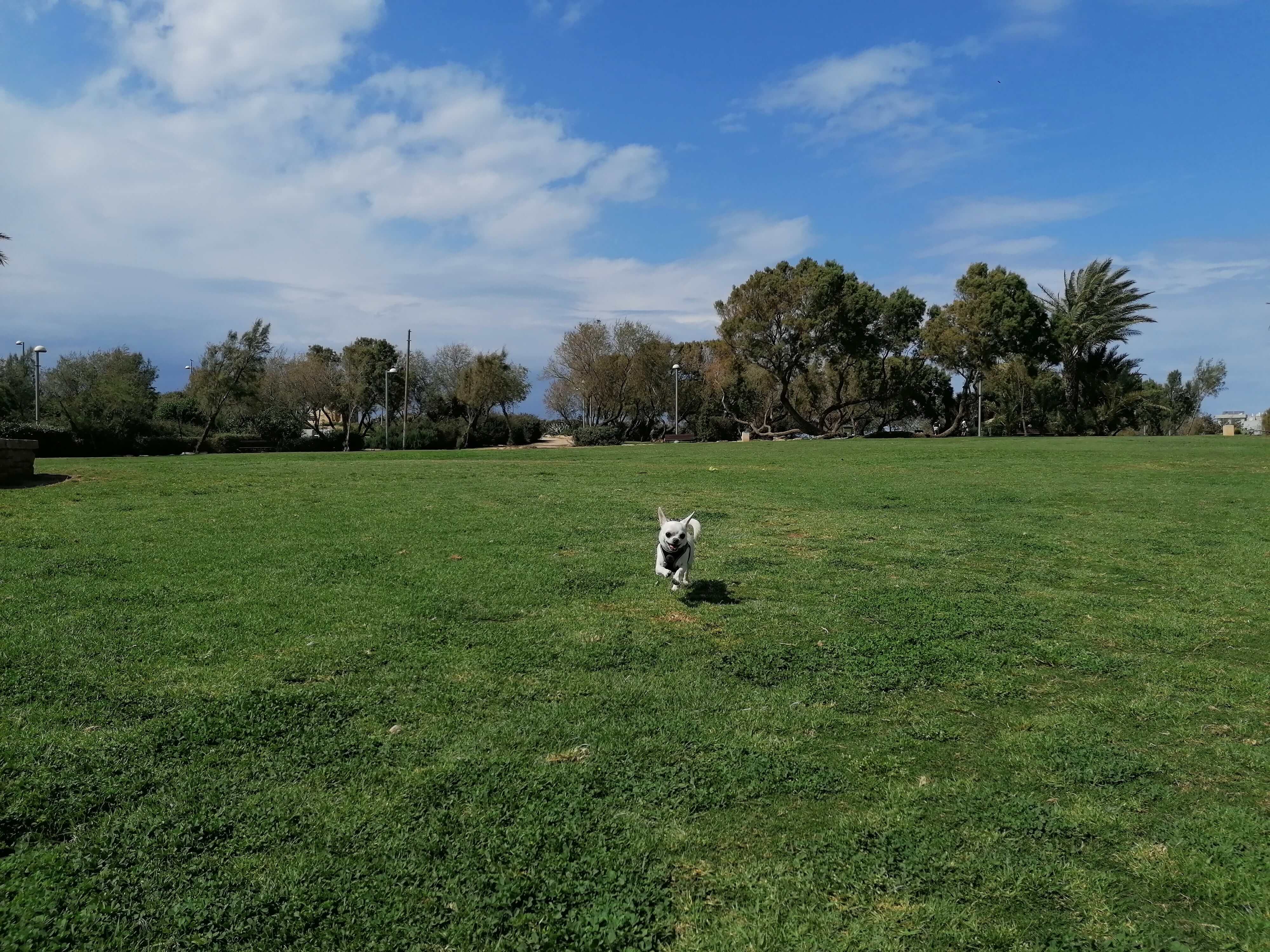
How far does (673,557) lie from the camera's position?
6816mm

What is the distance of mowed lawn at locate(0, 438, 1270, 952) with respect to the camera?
290 centimetres

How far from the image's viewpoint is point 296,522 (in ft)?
32.6

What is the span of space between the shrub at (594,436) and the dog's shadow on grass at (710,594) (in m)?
41.9

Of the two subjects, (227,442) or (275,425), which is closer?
(227,442)

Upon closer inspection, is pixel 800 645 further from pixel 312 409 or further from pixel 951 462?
pixel 312 409

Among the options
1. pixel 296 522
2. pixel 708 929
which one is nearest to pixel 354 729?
pixel 708 929

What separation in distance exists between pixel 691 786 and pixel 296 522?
25.0 feet

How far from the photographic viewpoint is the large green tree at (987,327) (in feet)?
150

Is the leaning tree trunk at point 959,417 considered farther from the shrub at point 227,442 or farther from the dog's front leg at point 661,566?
the dog's front leg at point 661,566

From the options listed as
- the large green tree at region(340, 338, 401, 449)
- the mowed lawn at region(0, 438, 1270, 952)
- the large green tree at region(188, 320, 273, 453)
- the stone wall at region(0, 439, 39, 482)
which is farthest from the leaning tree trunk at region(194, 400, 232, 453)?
the mowed lawn at region(0, 438, 1270, 952)

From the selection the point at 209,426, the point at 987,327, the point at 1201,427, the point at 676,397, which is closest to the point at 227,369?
the point at 209,426

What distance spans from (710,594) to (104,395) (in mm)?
47307

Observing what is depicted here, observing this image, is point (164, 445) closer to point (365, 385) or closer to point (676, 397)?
point (365, 385)

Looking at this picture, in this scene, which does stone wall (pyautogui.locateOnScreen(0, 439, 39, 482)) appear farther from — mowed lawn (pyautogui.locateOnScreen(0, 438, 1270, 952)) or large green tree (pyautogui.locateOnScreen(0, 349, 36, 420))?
large green tree (pyautogui.locateOnScreen(0, 349, 36, 420))
